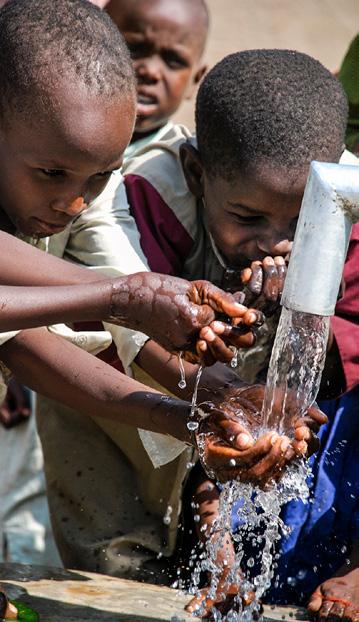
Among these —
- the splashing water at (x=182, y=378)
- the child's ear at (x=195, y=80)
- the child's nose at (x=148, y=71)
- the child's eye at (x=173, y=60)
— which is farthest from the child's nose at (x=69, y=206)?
the child's ear at (x=195, y=80)

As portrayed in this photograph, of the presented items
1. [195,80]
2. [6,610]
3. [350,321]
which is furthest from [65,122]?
[195,80]

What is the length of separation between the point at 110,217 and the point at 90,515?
878mm

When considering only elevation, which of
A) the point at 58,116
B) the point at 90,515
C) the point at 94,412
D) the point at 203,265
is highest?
the point at 58,116

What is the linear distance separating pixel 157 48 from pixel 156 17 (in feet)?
0.34

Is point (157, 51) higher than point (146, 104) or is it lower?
higher

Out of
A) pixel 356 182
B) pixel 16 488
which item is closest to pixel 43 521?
pixel 16 488

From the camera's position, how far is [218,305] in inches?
87.5

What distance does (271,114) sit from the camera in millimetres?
2945

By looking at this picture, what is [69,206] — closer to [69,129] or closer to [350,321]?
[69,129]

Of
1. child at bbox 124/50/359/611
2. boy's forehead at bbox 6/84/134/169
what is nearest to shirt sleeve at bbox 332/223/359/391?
child at bbox 124/50/359/611

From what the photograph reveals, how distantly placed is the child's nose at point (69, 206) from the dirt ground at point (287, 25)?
177 inches

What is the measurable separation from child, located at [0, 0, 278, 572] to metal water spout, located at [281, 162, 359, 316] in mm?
547

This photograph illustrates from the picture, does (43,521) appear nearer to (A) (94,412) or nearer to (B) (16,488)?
(B) (16,488)

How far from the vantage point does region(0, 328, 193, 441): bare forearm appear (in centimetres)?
269
